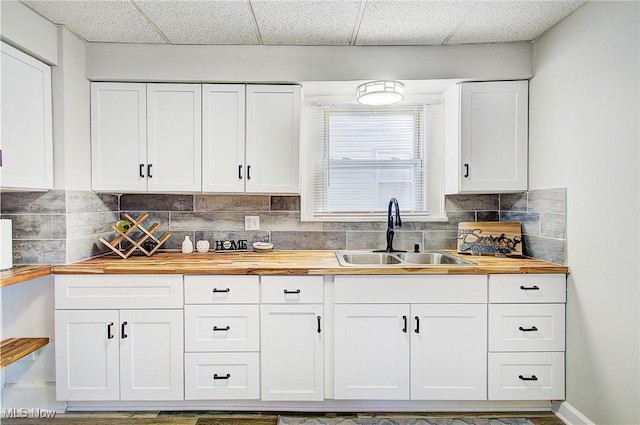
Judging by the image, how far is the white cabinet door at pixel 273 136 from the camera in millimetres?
2309

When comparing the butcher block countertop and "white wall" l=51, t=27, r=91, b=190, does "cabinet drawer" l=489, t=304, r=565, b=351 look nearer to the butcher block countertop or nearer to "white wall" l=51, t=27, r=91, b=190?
the butcher block countertop

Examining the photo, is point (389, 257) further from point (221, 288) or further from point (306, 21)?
point (306, 21)

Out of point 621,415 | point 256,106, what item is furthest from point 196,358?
point 621,415

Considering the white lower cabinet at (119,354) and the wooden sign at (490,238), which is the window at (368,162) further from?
the white lower cabinet at (119,354)

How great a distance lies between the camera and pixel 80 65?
7.16ft

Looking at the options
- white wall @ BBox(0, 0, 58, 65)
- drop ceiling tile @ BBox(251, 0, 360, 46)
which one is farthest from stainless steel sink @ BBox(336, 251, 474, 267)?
white wall @ BBox(0, 0, 58, 65)

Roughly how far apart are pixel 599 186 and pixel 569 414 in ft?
4.30

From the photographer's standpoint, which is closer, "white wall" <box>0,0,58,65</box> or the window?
"white wall" <box>0,0,58,65</box>

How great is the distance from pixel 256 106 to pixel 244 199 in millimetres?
725

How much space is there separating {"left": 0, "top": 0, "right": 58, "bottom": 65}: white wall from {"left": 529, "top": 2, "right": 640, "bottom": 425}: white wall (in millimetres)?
3013

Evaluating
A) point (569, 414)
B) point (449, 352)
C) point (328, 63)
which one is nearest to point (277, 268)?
point (449, 352)

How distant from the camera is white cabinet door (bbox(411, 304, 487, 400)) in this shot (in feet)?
6.50

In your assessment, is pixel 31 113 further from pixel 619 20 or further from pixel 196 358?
pixel 619 20

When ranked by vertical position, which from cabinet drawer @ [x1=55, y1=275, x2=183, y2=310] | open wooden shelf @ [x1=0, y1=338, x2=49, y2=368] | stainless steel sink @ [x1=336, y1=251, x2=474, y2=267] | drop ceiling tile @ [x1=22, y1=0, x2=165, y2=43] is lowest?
open wooden shelf @ [x1=0, y1=338, x2=49, y2=368]
